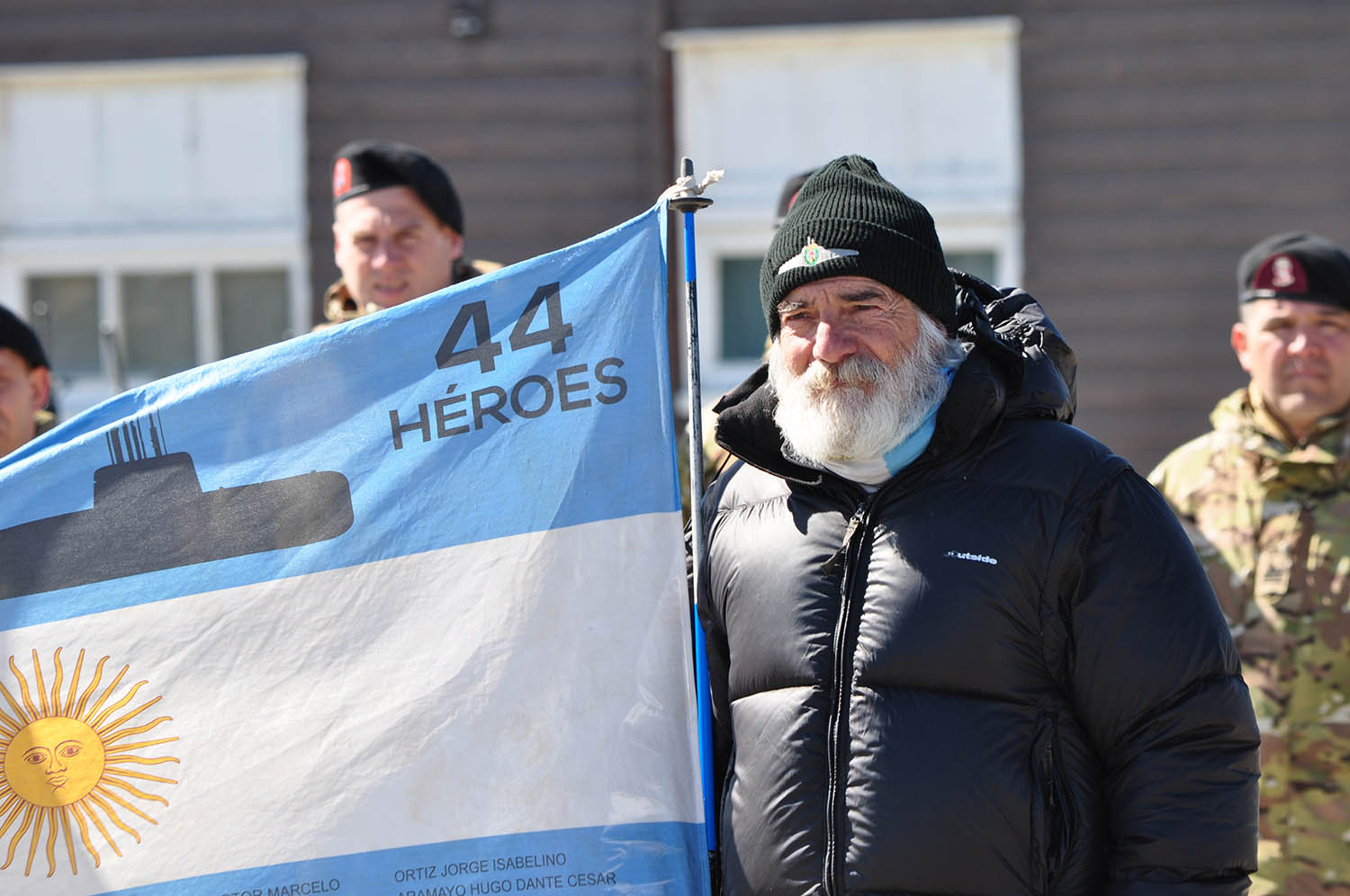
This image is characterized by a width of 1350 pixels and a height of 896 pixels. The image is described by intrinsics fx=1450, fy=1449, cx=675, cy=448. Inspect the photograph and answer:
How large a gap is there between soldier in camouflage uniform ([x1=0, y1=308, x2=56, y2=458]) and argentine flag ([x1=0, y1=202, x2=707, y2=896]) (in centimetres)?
129

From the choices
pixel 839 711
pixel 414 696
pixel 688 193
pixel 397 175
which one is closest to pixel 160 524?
pixel 414 696

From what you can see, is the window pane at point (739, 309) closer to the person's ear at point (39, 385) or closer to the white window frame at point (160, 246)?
the white window frame at point (160, 246)

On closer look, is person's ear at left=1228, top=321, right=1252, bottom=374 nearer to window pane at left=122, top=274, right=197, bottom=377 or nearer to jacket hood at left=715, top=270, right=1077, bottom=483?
jacket hood at left=715, top=270, right=1077, bottom=483

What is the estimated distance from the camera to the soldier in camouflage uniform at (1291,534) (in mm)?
3676

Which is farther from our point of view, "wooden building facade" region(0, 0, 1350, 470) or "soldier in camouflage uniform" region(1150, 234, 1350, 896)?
"wooden building facade" region(0, 0, 1350, 470)

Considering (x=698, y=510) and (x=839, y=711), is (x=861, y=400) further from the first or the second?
(x=839, y=711)

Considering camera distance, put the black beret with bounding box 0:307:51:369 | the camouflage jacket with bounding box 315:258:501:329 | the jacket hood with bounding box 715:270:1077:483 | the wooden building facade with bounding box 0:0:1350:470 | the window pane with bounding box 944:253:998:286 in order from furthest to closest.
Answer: the window pane with bounding box 944:253:998:286 < the wooden building facade with bounding box 0:0:1350:470 < the camouflage jacket with bounding box 315:258:501:329 < the black beret with bounding box 0:307:51:369 < the jacket hood with bounding box 715:270:1077:483

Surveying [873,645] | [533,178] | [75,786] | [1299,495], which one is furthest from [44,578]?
[533,178]

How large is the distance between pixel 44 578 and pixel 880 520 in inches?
56.0

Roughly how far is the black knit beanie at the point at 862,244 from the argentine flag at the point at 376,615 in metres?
0.23

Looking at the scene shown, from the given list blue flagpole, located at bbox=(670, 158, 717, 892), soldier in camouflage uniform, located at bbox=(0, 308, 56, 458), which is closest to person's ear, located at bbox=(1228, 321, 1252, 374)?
blue flagpole, located at bbox=(670, 158, 717, 892)

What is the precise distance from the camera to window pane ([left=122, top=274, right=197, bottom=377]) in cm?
699

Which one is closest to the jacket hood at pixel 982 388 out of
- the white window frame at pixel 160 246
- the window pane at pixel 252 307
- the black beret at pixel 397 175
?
the black beret at pixel 397 175

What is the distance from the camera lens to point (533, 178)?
6.68m
